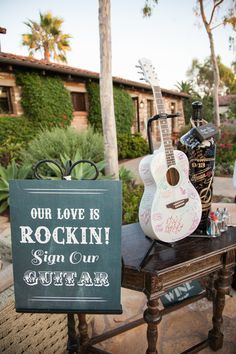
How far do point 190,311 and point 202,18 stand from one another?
43.5ft

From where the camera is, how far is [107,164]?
14.7ft

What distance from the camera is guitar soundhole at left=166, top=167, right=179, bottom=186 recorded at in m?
1.24

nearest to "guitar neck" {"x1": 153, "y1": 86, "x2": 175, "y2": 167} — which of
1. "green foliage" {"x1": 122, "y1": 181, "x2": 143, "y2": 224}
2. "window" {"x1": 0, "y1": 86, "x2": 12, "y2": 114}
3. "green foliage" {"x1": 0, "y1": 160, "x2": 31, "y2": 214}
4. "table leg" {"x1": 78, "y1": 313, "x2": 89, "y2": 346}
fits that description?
"table leg" {"x1": 78, "y1": 313, "x2": 89, "y2": 346}

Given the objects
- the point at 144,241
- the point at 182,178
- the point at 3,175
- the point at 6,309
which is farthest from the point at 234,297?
the point at 3,175

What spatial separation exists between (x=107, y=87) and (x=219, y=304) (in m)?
3.72

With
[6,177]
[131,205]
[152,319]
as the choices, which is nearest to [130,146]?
[6,177]

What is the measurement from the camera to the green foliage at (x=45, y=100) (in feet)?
26.8

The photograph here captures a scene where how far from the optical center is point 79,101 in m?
10.4

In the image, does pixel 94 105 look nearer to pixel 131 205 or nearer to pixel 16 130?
pixel 16 130

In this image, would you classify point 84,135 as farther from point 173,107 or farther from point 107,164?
point 173,107

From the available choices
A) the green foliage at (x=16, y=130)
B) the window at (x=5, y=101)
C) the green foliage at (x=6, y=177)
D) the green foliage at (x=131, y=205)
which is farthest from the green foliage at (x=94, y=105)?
the green foliage at (x=131, y=205)

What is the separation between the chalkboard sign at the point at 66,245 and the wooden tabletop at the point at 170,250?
6.7 inches

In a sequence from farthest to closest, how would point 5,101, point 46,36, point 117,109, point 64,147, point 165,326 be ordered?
1. point 46,36
2. point 117,109
3. point 5,101
4. point 64,147
5. point 165,326

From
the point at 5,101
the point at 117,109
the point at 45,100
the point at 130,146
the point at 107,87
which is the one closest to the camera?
the point at 107,87
